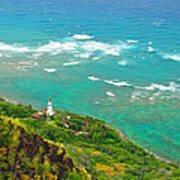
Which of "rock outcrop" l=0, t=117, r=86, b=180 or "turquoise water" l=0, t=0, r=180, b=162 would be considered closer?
"rock outcrop" l=0, t=117, r=86, b=180

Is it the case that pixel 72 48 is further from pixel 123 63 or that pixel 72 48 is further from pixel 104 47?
pixel 123 63

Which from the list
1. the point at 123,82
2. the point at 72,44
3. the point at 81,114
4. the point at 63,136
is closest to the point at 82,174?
the point at 63,136

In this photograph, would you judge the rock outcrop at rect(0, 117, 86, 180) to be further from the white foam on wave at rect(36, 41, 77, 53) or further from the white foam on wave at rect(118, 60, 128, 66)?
the white foam on wave at rect(36, 41, 77, 53)

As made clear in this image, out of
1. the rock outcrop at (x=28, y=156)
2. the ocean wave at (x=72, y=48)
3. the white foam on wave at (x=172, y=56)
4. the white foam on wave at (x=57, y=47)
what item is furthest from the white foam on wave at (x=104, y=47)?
the rock outcrop at (x=28, y=156)

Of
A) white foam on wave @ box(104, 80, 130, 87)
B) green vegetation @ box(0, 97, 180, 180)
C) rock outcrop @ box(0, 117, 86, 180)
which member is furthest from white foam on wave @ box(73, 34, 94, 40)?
rock outcrop @ box(0, 117, 86, 180)

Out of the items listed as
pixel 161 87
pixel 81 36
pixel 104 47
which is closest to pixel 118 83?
pixel 161 87

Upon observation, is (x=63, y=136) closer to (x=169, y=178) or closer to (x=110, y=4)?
(x=169, y=178)

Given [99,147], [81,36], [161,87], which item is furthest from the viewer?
[81,36]
